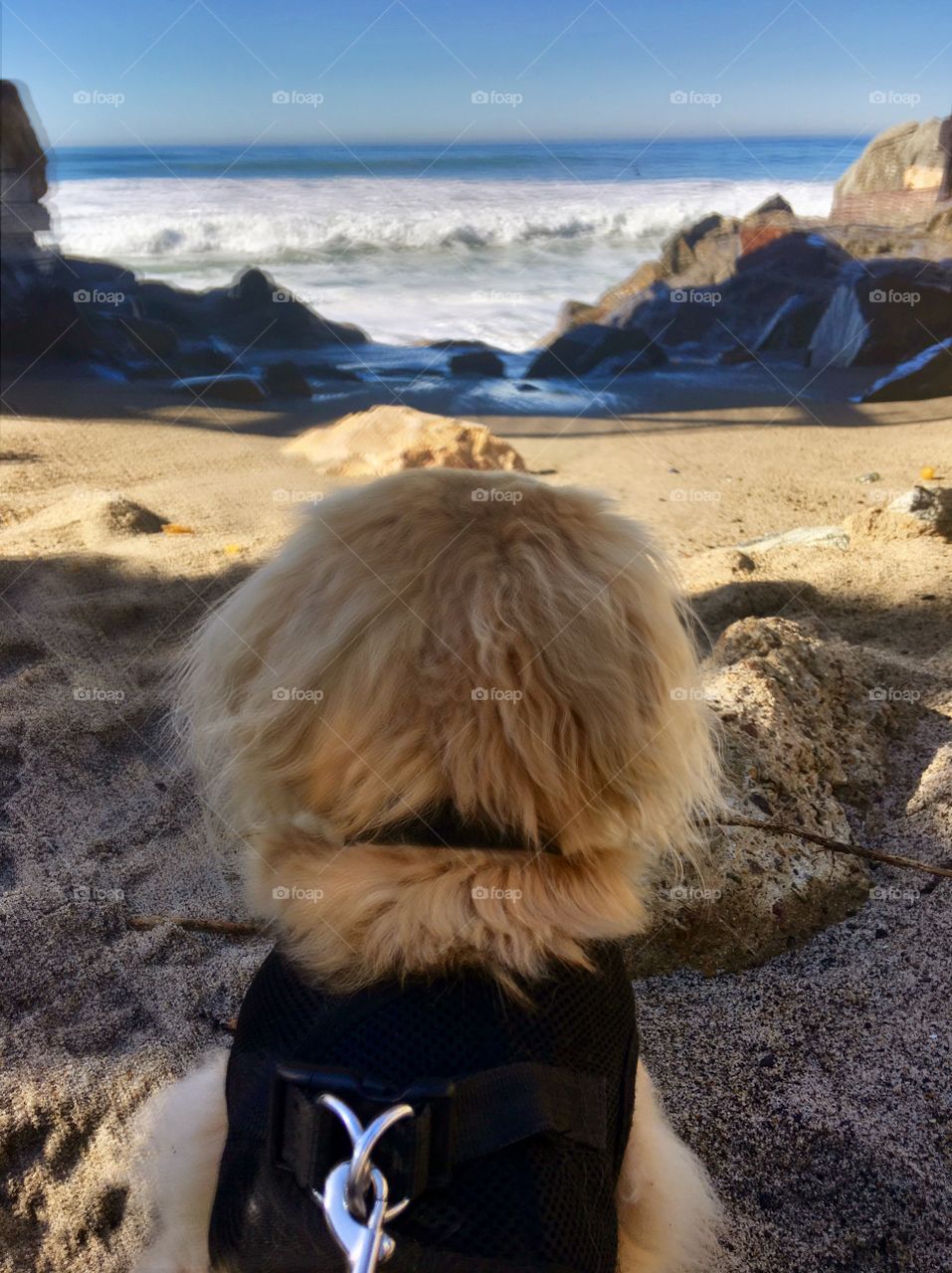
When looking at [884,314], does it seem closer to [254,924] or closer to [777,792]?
[777,792]

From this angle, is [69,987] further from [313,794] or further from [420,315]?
[420,315]

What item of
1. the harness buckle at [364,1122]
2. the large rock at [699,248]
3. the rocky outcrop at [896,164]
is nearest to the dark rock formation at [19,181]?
the large rock at [699,248]

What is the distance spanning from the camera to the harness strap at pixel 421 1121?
110 cm

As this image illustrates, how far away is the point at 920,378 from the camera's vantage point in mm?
6484

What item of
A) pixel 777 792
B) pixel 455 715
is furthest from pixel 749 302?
pixel 455 715

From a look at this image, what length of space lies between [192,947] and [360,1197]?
1.66 meters

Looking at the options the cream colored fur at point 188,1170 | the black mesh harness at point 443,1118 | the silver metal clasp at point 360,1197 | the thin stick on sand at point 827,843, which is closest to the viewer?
the silver metal clasp at point 360,1197

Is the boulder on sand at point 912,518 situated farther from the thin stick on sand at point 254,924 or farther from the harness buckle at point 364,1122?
the harness buckle at point 364,1122

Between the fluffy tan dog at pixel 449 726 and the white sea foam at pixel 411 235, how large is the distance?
18.0 ft

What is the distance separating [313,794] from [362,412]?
5.48 m

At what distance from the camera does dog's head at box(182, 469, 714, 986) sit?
1.31 m

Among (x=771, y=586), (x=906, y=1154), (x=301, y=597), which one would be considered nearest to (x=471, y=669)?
(x=301, y=597)

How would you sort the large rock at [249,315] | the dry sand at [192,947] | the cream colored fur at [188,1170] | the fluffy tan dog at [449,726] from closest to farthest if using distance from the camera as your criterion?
the fluffy tan dog at [449,726], the cream colored fur at [188,1170], the dry sand at [192,947], the large rock at [249,315]

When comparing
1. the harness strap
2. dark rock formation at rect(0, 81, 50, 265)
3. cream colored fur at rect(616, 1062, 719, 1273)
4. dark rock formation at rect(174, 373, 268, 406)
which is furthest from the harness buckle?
dark rock formation at rect(0, 81, 50, 265)
